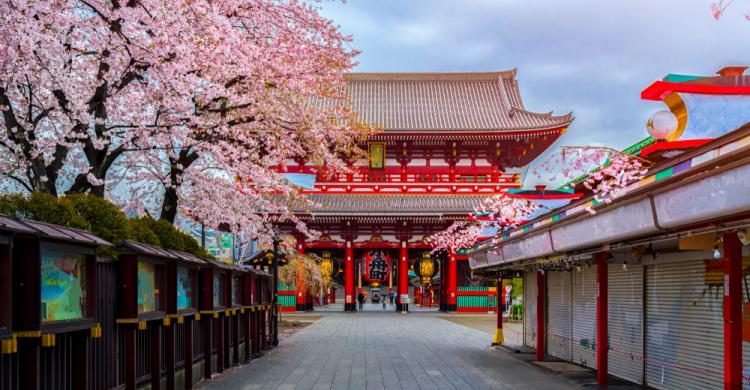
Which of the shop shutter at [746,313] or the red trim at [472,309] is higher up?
the shop shutter at [746,313]

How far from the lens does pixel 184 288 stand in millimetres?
11445

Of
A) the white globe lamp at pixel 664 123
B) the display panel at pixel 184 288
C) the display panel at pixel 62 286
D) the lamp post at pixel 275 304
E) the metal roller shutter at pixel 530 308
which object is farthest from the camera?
the lamp post at pixel 275 304

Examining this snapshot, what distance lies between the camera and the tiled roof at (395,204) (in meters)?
39.3

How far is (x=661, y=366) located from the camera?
1115 centimetres

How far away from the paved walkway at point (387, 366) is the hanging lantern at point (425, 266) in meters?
16.9

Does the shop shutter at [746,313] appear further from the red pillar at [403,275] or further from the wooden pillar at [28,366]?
the red pillar at [403,275]

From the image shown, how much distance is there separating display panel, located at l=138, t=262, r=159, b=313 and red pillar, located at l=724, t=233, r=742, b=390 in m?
6.25

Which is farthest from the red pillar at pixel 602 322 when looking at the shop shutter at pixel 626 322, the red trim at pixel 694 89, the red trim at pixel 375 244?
the red trim at pixel 375 244

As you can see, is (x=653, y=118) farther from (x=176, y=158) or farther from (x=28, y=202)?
(x=176, y=158)

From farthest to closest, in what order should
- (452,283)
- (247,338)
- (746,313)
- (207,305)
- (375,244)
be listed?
(375,244) < (452,283) < (247,338) < (207,305) < (746,313)

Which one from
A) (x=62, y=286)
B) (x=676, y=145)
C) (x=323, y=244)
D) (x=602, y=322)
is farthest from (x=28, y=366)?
(x=323, y=244)

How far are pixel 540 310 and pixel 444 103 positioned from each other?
2891cm

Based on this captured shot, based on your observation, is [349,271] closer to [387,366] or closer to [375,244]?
[375,244]

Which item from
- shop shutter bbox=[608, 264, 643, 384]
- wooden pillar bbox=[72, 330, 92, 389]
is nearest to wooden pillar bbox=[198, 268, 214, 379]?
wooden pillar bbox=[72, 330, 92, 389]
